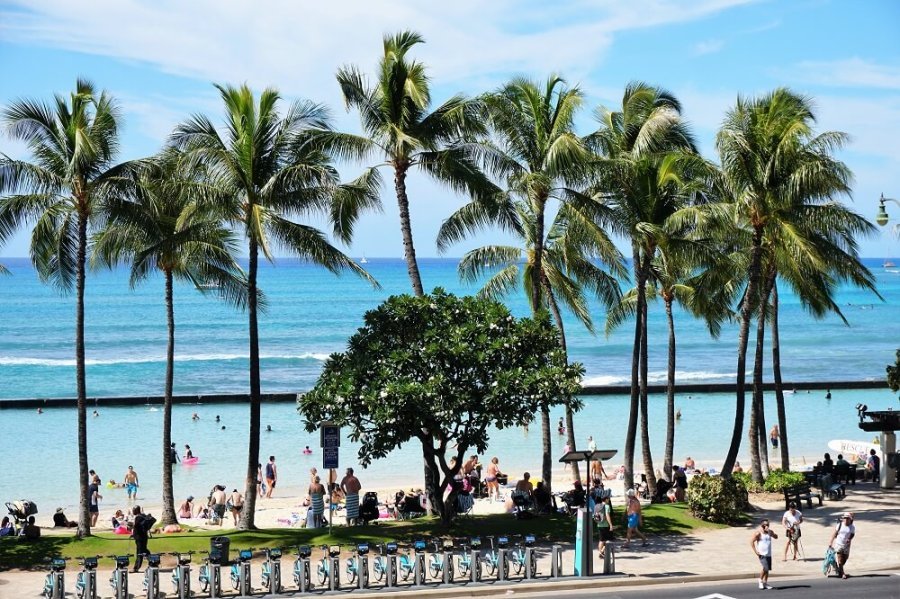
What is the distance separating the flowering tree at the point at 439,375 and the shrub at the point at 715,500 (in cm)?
471

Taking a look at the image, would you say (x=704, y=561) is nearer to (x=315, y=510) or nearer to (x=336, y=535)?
(x=336, y=535)

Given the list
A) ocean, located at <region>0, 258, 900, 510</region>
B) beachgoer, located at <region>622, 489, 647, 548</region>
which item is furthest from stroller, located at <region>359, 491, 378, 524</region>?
ocean, located at <region>0, 258, 900, 510</region>

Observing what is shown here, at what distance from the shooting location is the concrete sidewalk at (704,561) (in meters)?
18.9

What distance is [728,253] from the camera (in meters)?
31.5

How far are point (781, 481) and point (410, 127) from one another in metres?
14.6

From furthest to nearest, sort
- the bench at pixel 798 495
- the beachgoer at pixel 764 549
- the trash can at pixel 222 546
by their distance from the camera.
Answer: the bench at pixel 798 495 → the trash can at pixel 222 546 → the beachgoer at pixel 764 549

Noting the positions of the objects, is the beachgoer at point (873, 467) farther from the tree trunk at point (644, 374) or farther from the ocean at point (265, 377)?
the ocean at point (265, 377)

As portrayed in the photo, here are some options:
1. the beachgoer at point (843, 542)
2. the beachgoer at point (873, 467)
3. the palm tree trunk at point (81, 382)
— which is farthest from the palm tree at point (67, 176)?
the beachgoer at point (873, 467)

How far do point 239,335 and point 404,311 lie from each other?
93.7m

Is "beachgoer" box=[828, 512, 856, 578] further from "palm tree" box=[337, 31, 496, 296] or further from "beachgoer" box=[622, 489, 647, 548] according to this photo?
"palm tree" box=[337, 31, 496, 296]

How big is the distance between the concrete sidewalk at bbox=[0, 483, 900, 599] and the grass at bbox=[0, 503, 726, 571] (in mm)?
737

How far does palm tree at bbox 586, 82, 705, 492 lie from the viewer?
85.6 feet

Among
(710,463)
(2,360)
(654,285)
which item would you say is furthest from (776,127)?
(2,360)

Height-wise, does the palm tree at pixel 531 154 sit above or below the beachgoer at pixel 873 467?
above
